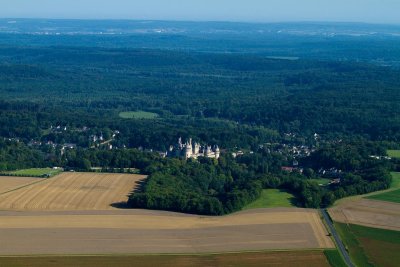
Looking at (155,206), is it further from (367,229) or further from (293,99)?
(293,99)

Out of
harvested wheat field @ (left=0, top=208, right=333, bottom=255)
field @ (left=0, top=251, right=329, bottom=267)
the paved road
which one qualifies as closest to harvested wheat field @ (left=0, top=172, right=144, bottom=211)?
harvested wheat field @ (left=0, top=208, right=333, bottom=255)

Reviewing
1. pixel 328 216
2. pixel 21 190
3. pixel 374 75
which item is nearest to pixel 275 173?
pixel 328 216

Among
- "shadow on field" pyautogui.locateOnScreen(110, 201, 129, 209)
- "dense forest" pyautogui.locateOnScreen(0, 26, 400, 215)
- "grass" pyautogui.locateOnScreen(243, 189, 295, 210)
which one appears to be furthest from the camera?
"dense forest" pyautogui.locateOnScreen(0, 26, 400, 215)

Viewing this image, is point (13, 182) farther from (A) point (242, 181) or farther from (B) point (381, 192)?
(B) point (381, 192)

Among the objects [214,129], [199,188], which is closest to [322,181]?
[199,188]

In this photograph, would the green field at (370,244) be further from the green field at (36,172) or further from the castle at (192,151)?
the castle at (192,151)

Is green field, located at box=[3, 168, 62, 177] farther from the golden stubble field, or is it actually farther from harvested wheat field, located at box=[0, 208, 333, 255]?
harvested wheat field, located at box=[0, 208, 333, 255]
